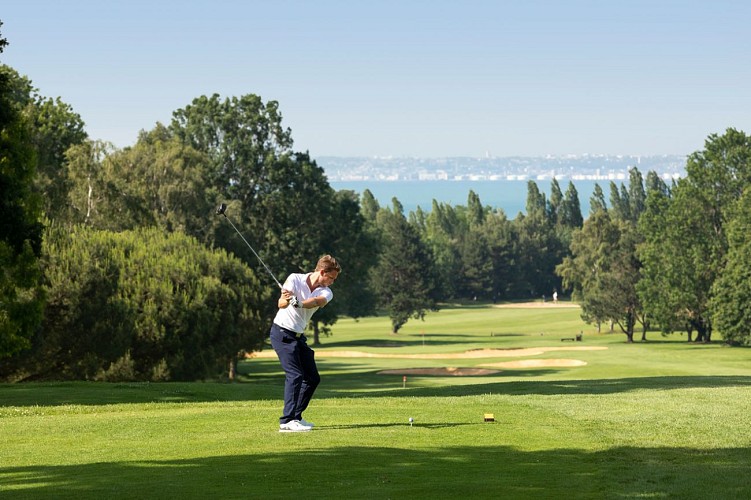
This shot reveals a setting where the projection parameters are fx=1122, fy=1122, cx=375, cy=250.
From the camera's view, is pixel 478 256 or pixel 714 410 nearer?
pixel 714 410

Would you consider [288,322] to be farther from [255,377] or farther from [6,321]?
[255,377]

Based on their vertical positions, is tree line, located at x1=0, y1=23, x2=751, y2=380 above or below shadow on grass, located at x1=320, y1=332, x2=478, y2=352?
above

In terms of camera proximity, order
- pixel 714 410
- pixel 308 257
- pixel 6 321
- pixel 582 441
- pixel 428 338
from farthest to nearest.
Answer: pixel 428 338
pixel 308 257
pixel 6 321
pixel 714 410
pixel 582 441

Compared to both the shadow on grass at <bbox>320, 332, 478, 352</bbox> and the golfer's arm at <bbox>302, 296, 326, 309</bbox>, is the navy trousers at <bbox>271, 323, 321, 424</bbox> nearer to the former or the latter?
the golfer's arm at <bbox>302, 296, 326, 309</bbox>

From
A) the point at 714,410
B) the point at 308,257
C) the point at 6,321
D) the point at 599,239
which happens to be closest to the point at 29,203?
the point at 6,321

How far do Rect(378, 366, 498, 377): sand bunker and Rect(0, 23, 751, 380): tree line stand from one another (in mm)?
8364

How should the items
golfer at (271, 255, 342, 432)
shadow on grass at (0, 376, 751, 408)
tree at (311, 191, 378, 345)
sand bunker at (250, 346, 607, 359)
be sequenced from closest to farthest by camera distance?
golfer at (271, 255, 342, 432) → shadow on grass at (0, 376, 751, 408) → sand bunker at (250, 346, 607, 359) → tree at (311, 191, 378, 345)

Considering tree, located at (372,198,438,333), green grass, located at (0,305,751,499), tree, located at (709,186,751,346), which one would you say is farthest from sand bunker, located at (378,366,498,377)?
tree, located at (372,198,438,333)

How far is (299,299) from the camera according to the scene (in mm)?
16938

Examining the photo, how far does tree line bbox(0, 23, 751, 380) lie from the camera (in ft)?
153

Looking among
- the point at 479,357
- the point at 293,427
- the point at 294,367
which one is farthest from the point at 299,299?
the point at 479,357

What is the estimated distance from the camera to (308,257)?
82.9 m

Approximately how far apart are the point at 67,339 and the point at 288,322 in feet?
107

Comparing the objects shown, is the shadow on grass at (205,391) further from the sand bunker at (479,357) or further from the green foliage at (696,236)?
the green foliage at (696,236)
